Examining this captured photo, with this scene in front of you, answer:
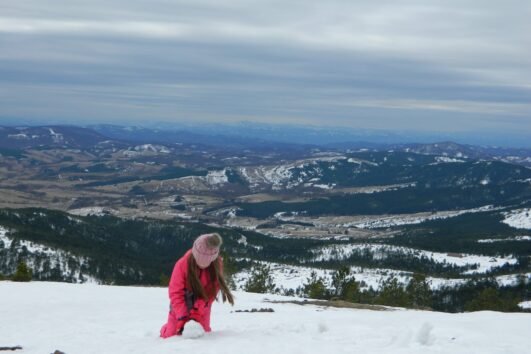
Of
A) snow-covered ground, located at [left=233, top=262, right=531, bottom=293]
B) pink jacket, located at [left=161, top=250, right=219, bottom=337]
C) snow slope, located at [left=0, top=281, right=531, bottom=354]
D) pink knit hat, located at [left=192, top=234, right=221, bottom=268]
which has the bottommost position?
snow-covered ground, located at [left=233, top=262, right=531, bottom=293]

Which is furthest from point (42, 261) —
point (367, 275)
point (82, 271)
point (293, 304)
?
point (293, 304)

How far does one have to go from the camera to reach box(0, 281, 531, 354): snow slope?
13.0 metres

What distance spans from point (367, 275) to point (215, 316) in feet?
528

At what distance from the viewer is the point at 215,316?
870 inches

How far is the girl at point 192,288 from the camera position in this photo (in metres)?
13.5

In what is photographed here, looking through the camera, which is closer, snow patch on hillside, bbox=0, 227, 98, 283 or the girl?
the girl

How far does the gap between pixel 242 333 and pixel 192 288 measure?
90.2 inches

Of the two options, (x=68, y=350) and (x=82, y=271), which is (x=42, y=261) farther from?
(x=68, y=350)

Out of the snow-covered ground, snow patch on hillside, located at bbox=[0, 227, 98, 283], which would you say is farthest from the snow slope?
snow patch on hillside, located at bbox=[0, 227, 98, 283]

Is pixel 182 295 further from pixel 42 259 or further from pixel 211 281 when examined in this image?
pixel 42 259

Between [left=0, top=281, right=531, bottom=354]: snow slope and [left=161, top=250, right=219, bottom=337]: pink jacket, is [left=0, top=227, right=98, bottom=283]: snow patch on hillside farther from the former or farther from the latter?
[left=161, top=250, right=219, bottom=337]: pink jacket

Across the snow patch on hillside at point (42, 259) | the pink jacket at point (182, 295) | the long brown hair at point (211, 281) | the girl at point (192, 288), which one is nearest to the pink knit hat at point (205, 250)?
the girl at point (192, 288)

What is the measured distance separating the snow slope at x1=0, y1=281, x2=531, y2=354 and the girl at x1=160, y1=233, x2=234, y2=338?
1.86ft

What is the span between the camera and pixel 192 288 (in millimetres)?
13711
